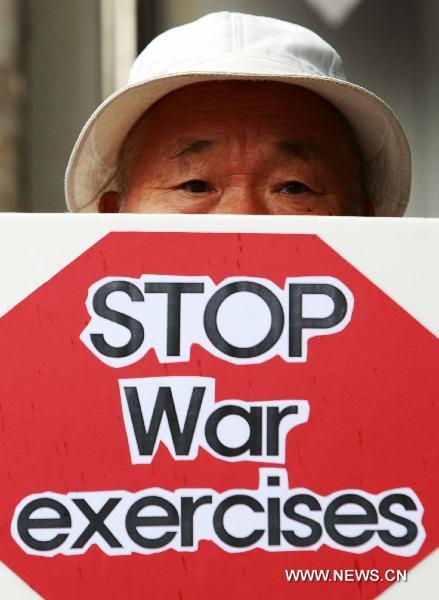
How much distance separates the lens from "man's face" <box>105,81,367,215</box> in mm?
1030

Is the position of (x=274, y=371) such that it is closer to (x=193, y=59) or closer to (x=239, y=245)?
(x=239, y=245)

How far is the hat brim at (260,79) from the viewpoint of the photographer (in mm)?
1020

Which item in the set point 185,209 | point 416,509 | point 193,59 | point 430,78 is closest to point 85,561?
point 416,509

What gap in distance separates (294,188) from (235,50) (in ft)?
0.56

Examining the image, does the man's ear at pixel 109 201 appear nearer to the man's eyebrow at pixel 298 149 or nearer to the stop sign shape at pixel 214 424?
the man's eyebrow at pixel 298 149

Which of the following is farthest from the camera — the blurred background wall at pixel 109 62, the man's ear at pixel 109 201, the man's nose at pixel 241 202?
the blurred background wall at pixel 109 62

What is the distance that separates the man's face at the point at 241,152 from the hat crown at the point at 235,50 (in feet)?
0.11

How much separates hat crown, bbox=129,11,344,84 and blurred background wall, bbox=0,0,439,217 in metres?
0.79

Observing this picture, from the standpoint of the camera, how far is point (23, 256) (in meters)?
0.62

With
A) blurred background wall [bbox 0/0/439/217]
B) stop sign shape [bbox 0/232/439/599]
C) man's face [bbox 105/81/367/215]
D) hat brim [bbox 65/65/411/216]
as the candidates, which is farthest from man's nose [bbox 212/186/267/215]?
blurred background wall [bbox 0/0/439/217]

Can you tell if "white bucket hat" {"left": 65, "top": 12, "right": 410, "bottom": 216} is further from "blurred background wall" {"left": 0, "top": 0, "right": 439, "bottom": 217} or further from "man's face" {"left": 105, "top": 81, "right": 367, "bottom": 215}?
"blurred background wall" {"left": 0, "top": 0, "right": 439, "bottom": 217}

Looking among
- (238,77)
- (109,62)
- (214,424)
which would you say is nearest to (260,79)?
(238,77)
